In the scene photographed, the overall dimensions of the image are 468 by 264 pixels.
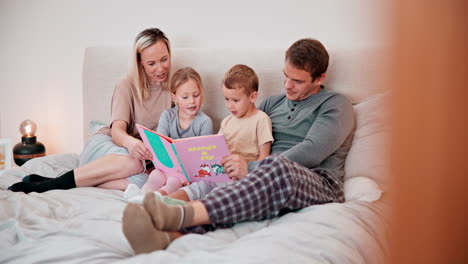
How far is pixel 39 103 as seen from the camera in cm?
288

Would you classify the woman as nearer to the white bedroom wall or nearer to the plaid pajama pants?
the white bedroom wall

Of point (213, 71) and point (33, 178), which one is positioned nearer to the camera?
point (33, 178)

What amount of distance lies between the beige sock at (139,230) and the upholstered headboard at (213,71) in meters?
0.92

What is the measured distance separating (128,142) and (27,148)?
43.5 inches

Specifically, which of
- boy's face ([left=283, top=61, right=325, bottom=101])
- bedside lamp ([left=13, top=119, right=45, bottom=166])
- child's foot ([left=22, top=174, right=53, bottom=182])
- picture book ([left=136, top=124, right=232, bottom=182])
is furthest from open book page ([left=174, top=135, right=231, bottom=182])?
bedside lamp ([left=13, top=119, right=45, bottom=166])

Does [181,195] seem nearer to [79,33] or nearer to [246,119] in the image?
[246,119]

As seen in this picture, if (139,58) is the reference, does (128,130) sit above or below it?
below

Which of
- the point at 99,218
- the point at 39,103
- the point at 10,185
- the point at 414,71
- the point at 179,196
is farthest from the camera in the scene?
the point at 39,103

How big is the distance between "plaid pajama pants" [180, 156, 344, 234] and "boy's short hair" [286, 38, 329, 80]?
1.46 feet

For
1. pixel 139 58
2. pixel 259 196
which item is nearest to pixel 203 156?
pixel 259 196

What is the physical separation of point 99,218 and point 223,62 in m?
0.91

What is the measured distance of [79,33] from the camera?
2678mm

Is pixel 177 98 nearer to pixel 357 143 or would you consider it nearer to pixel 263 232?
pixel 357 143

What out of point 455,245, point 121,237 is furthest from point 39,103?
point 455,245
